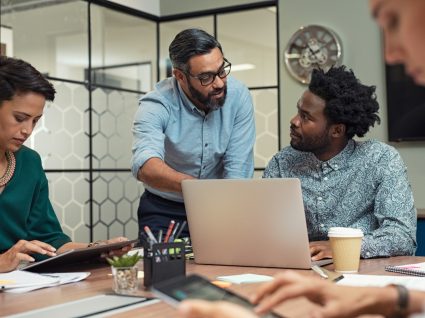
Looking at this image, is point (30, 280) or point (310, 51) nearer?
point (30, 280)

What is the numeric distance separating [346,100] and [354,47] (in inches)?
93.0

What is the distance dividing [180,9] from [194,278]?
452 cm

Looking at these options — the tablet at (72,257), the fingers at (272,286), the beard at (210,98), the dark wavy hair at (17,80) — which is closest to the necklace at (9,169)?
the dark wavy hair at (17,80)

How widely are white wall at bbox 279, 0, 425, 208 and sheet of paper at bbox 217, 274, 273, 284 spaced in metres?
2.92

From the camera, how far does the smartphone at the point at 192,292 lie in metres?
0.95

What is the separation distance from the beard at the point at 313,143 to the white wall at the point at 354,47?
219 centimetres

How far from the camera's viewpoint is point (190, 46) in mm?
2408

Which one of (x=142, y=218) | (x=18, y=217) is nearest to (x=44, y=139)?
(x=142, y=218)

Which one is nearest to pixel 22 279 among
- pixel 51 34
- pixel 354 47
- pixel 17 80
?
pixel 17 80

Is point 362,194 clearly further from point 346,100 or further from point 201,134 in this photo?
point 201,134

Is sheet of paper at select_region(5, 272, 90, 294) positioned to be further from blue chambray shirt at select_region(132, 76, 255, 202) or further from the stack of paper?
blue chambray shirt at select_region(132, 76, 255, 202)

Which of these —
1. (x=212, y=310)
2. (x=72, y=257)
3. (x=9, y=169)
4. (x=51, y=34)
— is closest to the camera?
(x=212, y=310)

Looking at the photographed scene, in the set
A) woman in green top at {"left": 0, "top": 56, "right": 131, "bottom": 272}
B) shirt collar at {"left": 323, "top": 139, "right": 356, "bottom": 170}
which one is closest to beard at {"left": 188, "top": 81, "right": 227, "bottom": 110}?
shirt collar at {"left": 323, "top": 139, "right": 356, "bottom": 170}

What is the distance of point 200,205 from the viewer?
1843 mm
